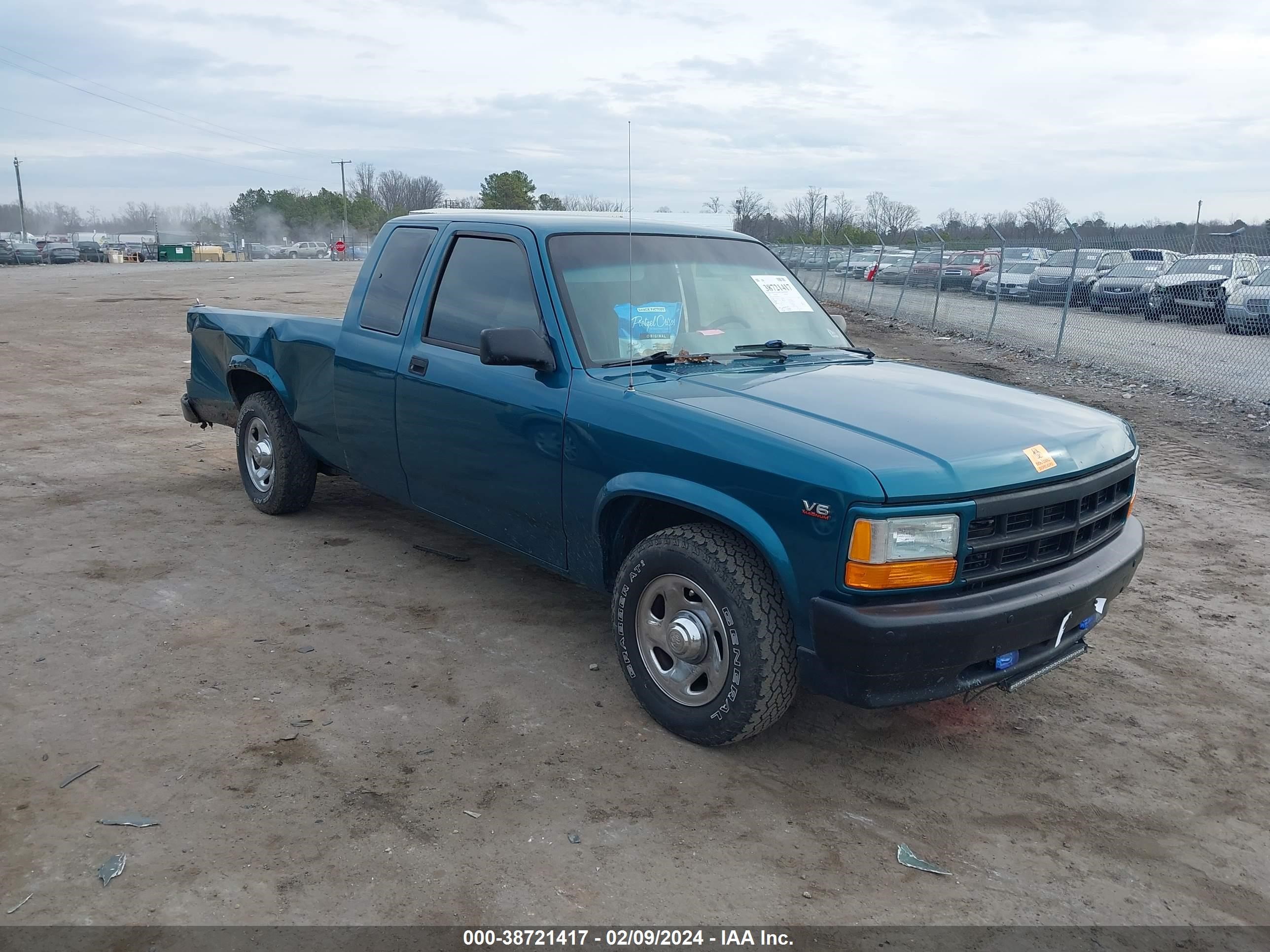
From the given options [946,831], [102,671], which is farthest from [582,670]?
[102,671]

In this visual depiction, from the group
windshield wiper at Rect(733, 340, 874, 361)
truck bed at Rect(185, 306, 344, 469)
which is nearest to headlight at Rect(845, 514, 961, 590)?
windshield wiper at Rect(733, 340, 874, 361)


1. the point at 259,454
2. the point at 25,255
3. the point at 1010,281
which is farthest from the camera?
the point at 25,255

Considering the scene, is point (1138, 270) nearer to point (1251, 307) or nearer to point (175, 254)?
point (1251, 307)

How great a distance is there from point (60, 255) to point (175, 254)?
11.6 m

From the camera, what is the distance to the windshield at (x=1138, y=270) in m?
16.9

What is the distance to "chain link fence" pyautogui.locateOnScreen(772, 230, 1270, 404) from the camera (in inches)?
527

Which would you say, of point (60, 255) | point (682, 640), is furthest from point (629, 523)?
point (60, 255)

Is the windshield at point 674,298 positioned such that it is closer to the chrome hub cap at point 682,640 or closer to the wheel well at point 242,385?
the chrome hub cap at point 682,640

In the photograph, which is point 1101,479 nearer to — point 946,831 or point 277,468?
point 946,831

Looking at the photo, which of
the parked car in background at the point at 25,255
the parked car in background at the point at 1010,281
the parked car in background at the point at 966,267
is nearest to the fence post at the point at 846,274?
the parked car in background at the point at 966,267

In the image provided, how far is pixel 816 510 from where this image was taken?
10.0 feet

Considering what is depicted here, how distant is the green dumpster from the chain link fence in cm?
5611

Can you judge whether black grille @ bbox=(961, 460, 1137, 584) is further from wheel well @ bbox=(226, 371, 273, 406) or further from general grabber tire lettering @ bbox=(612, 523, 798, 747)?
wheel well @ bbox=(226, 371, 273, 406)

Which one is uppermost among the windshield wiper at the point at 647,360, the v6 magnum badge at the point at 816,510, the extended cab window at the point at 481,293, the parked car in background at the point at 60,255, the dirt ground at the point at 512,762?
the extended cab window at the point at 481,293
